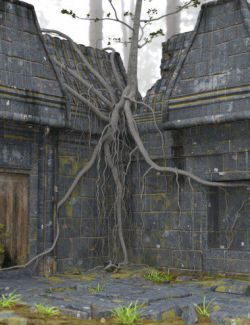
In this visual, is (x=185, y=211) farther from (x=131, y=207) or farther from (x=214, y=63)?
(x=214, y=63)

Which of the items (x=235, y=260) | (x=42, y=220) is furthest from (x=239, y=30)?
(x=42, y=220)

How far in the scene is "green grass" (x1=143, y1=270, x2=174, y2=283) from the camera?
29.5 ft

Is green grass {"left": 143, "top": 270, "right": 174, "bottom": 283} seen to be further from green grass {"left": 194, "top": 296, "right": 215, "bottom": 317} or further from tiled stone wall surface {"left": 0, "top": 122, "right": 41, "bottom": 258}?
green grass {"left": 194, "top": 296, "right": 215, "bottom": 317}

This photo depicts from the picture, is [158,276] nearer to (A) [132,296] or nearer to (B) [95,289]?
(B) [95,289]

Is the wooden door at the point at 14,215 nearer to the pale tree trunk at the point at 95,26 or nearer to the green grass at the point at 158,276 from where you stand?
the green grass at the point at 158,276

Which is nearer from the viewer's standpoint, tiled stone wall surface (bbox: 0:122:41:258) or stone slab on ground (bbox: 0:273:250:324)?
stone slab on ground (bbox: 0:273:250:324)

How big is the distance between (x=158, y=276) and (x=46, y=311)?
3.38 m

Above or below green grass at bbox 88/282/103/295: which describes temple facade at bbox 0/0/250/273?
above

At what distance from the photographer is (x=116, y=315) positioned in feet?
20.1

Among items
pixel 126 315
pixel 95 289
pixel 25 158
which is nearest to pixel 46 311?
pixel 126 315

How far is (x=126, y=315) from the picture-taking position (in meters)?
5.91

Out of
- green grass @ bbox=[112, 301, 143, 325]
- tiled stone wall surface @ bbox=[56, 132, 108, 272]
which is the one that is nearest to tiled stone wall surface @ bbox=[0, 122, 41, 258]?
tiled stone wall surface @ bbox=[56, 132, 108, 272]

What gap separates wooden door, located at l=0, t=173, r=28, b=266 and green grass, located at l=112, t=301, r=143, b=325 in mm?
3645

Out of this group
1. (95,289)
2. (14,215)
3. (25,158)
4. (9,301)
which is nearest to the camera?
(9,301)
